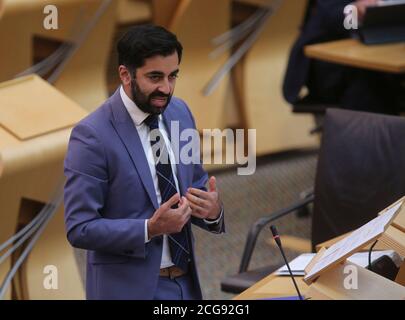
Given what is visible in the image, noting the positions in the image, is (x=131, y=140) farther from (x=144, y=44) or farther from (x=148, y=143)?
(x=144, y=44)

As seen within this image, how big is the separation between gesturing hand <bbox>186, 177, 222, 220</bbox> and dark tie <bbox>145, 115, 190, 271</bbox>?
0.11 metres

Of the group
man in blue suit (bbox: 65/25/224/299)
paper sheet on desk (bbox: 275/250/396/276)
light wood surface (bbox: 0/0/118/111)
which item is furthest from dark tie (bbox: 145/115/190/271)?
light wood surface (bbox: 0/0/118/111)

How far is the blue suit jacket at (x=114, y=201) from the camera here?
8.84 ft

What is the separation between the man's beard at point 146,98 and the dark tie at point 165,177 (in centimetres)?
8

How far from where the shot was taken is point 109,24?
502cm

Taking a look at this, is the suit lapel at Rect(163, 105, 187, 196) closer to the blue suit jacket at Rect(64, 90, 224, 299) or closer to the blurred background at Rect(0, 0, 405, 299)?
the blue suit jacket at Rect(64, 90, 224, 299)

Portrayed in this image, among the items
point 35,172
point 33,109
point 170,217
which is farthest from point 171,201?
point 33,109

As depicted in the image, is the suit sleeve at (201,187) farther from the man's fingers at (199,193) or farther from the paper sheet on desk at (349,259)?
the paper sheet on desk at (349,259)

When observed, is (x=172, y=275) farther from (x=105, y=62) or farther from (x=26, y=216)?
(x=105, y=62)

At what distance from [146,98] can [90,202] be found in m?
0.32

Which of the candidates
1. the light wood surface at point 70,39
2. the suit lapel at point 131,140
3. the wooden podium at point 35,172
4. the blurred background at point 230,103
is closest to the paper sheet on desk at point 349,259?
the blurred background at point 230,103

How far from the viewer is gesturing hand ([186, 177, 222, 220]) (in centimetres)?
271

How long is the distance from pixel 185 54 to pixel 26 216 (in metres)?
2.09
